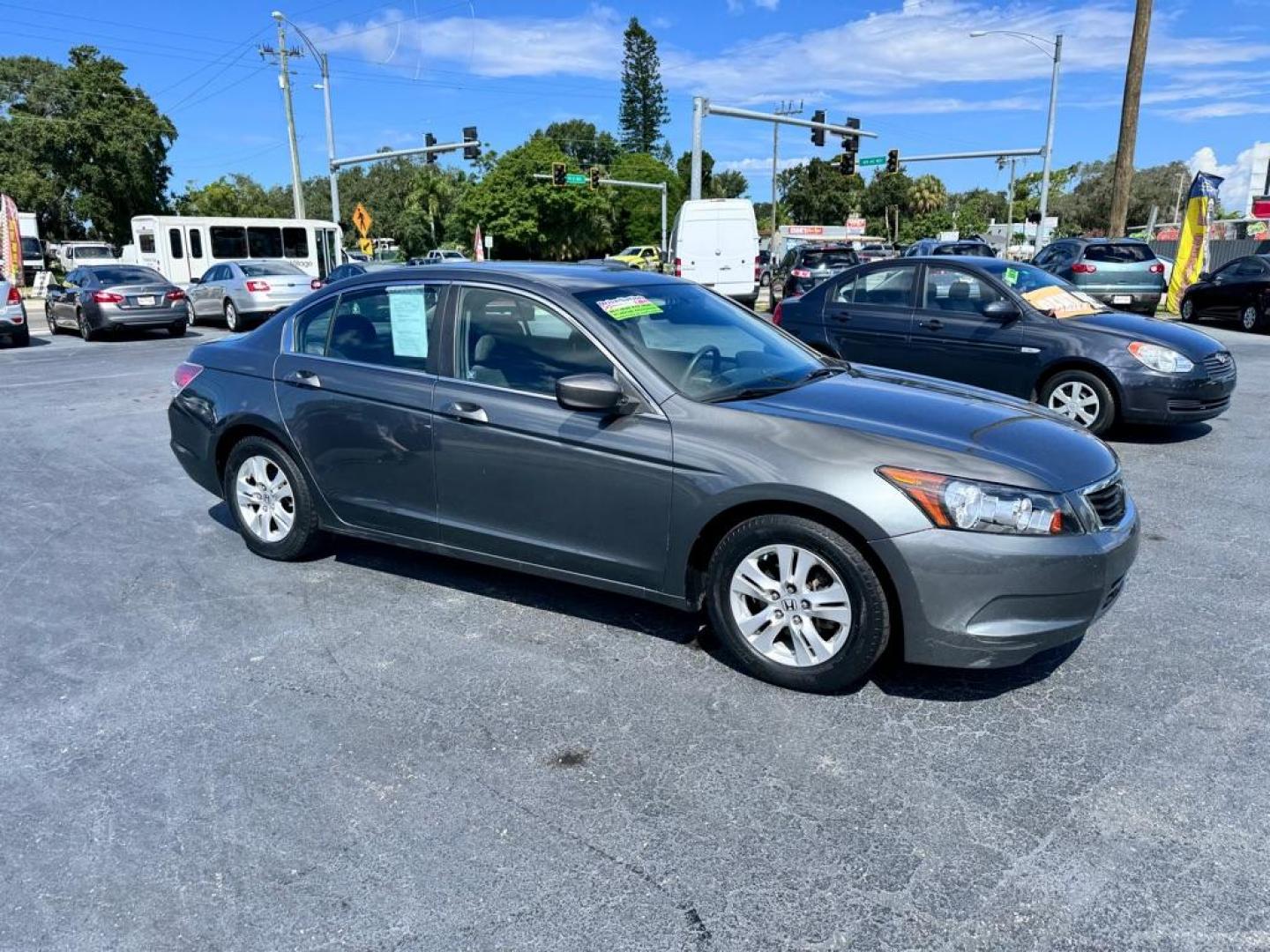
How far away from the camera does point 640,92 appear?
85000 mm

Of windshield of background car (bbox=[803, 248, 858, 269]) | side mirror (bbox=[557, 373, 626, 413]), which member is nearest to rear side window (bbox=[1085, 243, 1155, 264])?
windshield of background car (bbox=[803, 248, 858, 269])

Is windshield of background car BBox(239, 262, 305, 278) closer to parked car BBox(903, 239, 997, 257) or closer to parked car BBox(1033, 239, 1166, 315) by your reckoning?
parked car BBox(903, 239, 997, 257)

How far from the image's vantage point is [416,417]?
169 inches

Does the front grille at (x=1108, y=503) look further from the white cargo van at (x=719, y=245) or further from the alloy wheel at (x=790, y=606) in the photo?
the white cargo van at (x=719, y=245)

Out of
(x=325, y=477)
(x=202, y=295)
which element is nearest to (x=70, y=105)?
(x=202, y=295)

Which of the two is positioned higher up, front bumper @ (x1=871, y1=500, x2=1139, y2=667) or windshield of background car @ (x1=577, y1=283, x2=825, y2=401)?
windshield of background car @ (x1=577, y1=283, x2=825, y2=401)

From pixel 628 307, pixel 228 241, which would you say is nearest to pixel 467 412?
pixel 628 307

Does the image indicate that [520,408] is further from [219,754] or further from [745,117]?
[745,117]

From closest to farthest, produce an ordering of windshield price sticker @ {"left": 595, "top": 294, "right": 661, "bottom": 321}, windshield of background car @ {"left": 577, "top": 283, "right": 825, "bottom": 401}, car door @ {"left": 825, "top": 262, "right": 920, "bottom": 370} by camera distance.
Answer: windshield of background car @ {"left": 577, "top": 283, "right": 825, "bottom": 401}, windshield price sticker @ {"left": 595, "top": 294, "right": 661, "bottom": 321}, car door @ {"left": 825, "top": 262, "right": 920, "bottom": 370}

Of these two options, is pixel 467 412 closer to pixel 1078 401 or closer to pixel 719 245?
pixel 1078 401

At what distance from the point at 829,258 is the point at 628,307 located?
17.8m

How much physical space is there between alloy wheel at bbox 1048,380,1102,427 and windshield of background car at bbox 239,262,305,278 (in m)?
16.9

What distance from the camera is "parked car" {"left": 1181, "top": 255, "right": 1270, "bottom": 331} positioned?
17156mm

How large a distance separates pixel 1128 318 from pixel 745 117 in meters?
21.7
